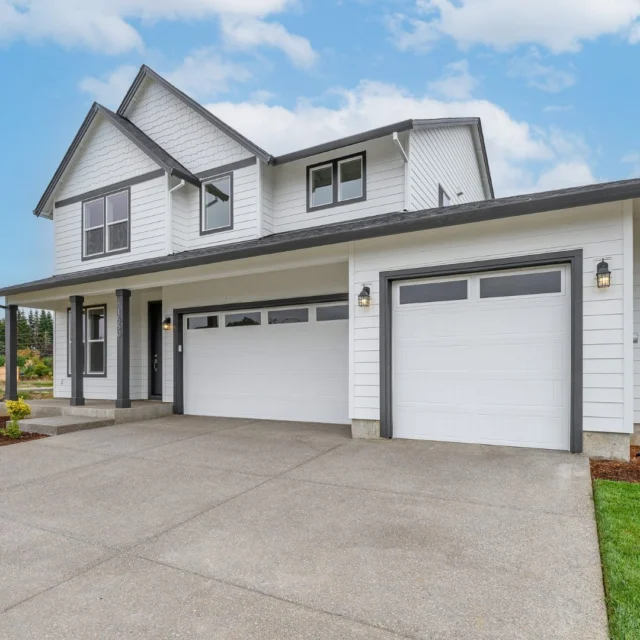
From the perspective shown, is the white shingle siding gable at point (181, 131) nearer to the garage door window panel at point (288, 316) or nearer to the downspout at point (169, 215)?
the downspout at point (169, 215)

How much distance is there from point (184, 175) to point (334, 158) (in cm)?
328

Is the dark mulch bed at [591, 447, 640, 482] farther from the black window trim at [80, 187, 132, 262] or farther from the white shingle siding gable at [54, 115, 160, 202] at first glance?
the white shingle siding gable at [54, 115, 160, 202]

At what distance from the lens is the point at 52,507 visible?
3.87m

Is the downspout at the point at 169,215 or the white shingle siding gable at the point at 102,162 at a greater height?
the white shingle siding gable at the point at 102,162

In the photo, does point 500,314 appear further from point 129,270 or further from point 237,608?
point 129,270

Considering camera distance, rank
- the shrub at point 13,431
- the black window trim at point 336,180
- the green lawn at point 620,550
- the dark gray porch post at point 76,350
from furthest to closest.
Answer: the dark gray porch post at point 76,350
the black window trim at point 336,180
the shrub at point 13,431
the green lawn at point 620,550

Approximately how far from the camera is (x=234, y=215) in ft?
30.7

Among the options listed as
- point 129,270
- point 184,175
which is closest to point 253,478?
point 129,270

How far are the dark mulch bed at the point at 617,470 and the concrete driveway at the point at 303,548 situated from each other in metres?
0.20

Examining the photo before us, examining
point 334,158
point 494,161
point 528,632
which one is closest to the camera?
point 528,632

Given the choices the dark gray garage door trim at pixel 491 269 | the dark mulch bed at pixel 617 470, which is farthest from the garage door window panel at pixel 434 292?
the dark mulch bed at pixel 617 470

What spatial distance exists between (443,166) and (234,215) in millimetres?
4853

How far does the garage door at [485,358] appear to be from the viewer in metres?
5.34

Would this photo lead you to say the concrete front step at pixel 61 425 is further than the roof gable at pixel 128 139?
No
